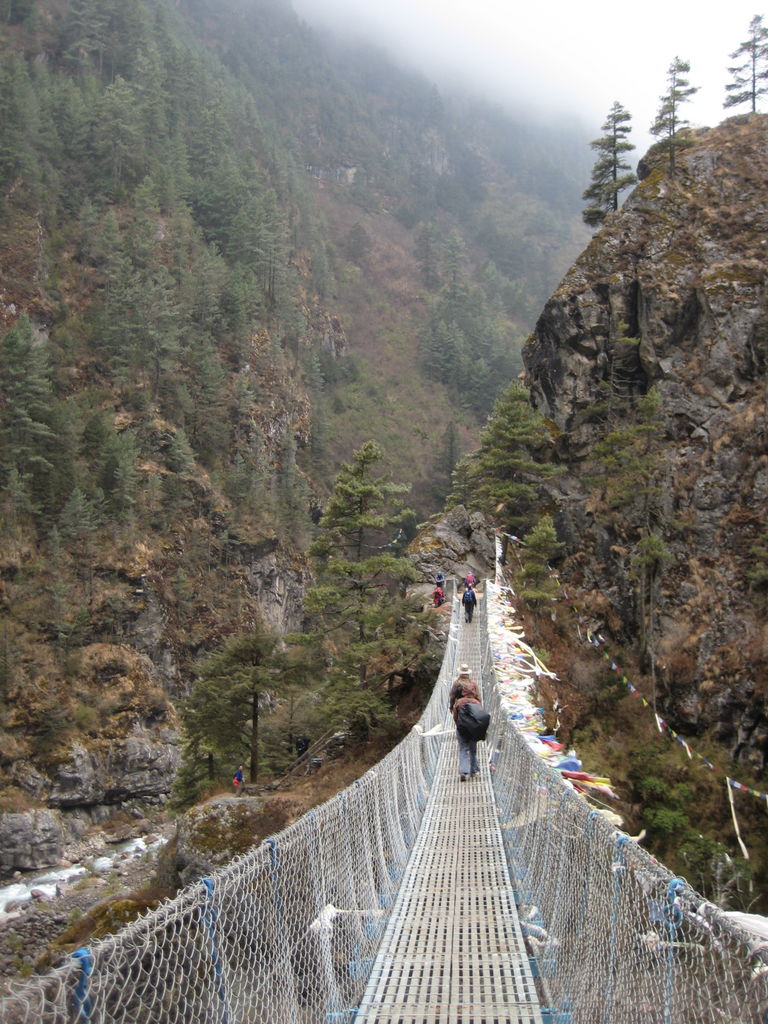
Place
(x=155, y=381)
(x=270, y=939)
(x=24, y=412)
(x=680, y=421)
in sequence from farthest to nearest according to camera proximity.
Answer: (x=155, y=381) → (x=24, y=412) → (x=680, y=421) → (x=270, y=939)

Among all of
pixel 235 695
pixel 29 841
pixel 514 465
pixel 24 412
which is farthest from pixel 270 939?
pixel 24 412

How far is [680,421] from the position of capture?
25.0 meters

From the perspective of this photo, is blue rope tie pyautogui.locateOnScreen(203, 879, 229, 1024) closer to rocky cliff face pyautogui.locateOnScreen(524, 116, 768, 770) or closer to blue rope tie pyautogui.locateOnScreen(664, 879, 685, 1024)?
blue rope tie pyautogui.locateOnScreen(664, 879, 685, 1024)

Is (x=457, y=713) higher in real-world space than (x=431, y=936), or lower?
higher

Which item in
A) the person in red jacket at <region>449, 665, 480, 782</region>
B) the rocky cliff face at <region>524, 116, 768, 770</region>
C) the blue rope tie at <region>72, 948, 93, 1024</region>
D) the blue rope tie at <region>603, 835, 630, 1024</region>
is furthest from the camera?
the rocky cliff face at <region>524, 116, 768, 770</region>

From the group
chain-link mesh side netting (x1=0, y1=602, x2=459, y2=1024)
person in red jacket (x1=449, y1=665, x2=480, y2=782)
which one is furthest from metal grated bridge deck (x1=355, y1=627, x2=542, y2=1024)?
person in red jacket (x1=449, y1=665, x2=480, y2=782)

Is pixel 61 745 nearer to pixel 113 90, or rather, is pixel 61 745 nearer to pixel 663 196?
pixel 663 196

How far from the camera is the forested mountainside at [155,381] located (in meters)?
30.6

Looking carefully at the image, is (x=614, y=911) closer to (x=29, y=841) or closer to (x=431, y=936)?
(x=431, y=936)

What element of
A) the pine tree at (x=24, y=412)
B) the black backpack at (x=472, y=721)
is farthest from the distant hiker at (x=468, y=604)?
the pine tree at (x=24, y=412)

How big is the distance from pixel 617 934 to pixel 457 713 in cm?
456

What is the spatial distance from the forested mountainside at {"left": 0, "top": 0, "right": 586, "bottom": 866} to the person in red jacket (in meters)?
21.5

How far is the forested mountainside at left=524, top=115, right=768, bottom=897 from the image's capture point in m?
19.8

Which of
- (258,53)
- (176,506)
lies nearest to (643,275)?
(176,506)
